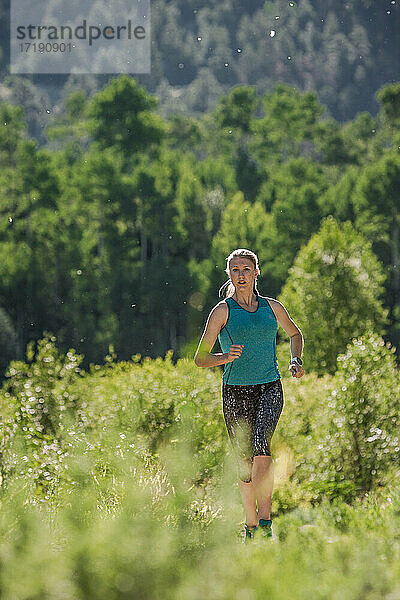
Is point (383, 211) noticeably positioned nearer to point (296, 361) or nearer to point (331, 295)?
point (331, 295)

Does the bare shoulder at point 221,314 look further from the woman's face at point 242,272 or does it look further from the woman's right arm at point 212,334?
the woman's face at point 242,272

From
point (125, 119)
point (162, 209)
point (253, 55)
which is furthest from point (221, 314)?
point (253, 55)

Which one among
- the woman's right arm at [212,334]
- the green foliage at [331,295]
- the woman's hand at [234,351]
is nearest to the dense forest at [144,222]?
the green foliage at [331,295]

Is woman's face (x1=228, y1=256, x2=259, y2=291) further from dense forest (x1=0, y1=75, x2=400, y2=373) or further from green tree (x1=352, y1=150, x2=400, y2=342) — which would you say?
green tree (x1=352, y1=150, x2=400, y2=342)

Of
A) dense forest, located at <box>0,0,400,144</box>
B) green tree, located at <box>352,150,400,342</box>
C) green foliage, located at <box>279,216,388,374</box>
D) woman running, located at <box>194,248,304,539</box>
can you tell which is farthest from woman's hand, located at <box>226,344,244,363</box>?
dense forest, located at <box>0,0,400,144</box>

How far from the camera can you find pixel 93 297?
890 inches

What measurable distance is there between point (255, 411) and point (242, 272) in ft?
1.71

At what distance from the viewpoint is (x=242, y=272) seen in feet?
9.59

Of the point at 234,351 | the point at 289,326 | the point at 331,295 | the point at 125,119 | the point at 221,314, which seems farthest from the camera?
the point at 125,119

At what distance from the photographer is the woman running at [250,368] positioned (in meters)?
2.81

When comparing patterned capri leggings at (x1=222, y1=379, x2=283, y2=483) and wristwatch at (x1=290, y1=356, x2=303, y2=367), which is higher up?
wristwatch at (x1=290, y1=356, x2=303, y2=367)

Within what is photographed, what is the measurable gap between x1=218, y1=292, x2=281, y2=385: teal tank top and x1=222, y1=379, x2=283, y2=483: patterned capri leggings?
0.03m

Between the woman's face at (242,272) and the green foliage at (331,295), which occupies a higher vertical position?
the green foliage at (331,295)

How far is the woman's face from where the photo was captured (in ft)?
9.58
